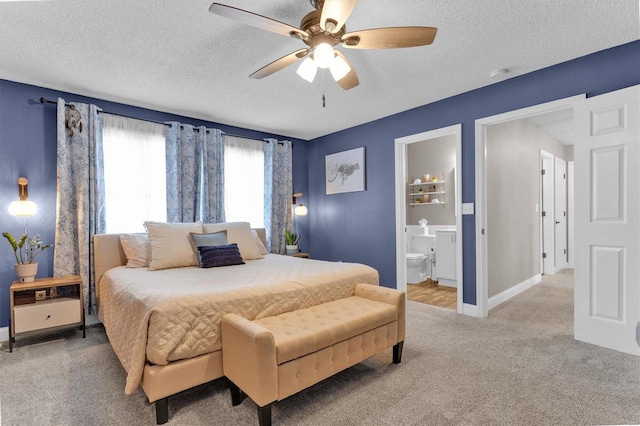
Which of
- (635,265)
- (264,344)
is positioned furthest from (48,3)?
(635,265)

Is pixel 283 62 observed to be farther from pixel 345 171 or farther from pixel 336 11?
pixel 345 171

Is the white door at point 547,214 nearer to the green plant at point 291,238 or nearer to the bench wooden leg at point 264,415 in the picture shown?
the green plant at point 291,238

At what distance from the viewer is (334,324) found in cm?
201

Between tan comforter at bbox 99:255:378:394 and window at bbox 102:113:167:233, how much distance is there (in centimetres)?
86

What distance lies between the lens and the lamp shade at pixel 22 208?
2.89 m

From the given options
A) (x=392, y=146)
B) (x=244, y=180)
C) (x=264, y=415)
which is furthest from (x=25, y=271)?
(x=392, y=146)

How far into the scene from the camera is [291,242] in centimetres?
505

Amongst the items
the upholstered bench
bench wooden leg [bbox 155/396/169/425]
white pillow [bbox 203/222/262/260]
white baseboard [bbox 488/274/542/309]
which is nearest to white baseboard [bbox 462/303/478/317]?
white baseboard [bbox 488/274/542/309]

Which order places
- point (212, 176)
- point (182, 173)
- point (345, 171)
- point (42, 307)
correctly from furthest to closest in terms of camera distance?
point (345, 171), point (212, 176), point (182, 173), point (42, 307)

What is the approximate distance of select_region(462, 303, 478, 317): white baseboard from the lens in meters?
3.53

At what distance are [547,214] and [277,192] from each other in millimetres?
4696

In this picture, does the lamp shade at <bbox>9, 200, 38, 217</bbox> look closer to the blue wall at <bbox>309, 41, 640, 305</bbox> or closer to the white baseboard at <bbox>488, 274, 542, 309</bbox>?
the blue wall at <bbox>309, 41, 640, 305</bbox>

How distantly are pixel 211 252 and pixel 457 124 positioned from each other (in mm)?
3030

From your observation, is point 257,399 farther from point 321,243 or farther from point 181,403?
point 321,243
